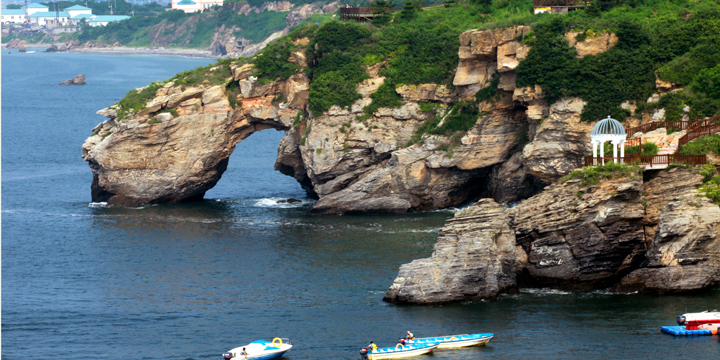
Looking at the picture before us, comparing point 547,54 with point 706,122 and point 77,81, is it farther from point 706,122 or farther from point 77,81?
point 77,81

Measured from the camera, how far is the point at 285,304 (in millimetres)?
50750

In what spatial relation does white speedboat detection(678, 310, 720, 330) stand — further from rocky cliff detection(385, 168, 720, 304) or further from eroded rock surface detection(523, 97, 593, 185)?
eroded rock surface detection(523, 97, 593, 185)

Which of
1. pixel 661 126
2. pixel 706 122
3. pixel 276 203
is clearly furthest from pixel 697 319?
pixel 276 203

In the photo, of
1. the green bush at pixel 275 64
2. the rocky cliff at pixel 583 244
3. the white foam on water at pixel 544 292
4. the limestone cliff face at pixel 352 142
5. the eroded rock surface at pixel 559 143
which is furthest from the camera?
the green bush at pixel 275 64

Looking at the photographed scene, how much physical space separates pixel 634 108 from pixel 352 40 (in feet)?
95.7

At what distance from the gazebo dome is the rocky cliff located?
3.44 metres

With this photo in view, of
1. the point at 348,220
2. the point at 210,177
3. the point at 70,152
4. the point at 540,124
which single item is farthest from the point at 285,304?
the point at 70,152

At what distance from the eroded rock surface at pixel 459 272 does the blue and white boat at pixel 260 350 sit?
948cm

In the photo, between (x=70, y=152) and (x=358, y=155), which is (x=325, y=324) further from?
(x=70, y=152)

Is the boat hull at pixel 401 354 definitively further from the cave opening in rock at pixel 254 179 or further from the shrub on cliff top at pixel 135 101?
the shrub on cliff top at pixel 135 101

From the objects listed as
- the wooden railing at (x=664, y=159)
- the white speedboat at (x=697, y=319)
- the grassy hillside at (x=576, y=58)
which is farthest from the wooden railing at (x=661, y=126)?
the white speedboat at (x=697, y=319)

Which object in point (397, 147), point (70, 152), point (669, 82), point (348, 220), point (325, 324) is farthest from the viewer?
point (70, 152)

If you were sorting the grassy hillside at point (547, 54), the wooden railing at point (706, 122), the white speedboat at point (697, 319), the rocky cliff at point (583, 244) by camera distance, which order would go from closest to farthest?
the white speedboat at point (697, 319), the rocky cliff at point (583, 244), the wooden railing at point (706, 122), the grassy hillside at point (547, 54)

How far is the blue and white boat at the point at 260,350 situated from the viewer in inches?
1651
